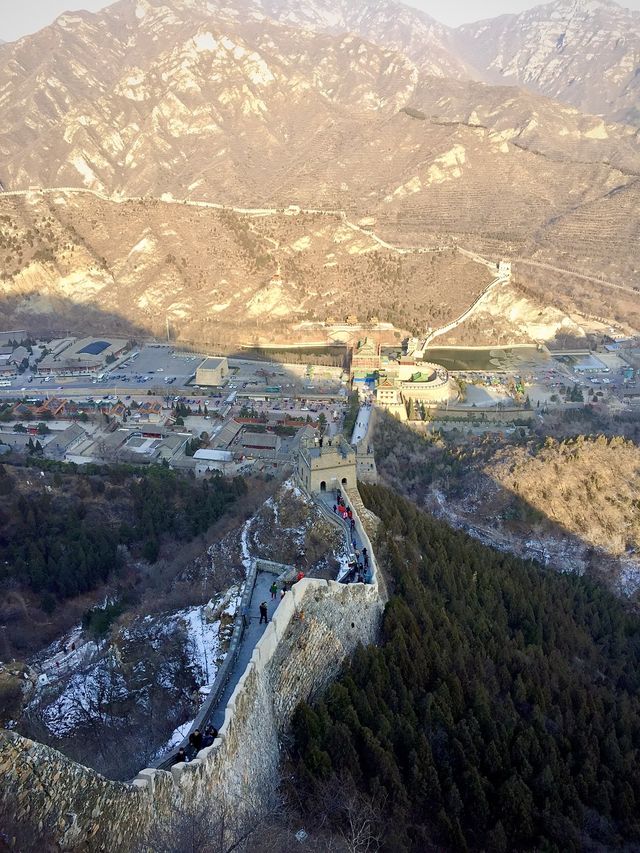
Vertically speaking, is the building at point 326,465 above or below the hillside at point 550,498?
A: above

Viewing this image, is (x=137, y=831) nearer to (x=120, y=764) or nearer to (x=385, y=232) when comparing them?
(x=120, y=764)

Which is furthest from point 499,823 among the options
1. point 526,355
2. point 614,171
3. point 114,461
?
point 614,171

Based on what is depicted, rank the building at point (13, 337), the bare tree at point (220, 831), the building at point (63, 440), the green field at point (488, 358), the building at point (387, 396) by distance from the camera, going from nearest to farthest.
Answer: the bare tree at point (220, 831), the building at point (63, 440), the building at point (387, 396), the green field at point (488, 358), the building at point (13, 337)

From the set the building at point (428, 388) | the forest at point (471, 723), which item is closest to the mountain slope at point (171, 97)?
the building at point (428, 388)

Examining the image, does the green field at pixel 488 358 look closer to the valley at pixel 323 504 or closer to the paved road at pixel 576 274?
the valley at pixel 323 504

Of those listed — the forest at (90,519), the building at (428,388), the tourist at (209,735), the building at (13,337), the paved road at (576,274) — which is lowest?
the paved road at (576,274)

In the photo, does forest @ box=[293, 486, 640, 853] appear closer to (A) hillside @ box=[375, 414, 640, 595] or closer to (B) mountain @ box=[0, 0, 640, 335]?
(A) hillside @ box=[375, 414, 640, 595]

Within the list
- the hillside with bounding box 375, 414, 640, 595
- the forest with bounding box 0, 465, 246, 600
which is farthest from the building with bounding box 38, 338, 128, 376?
the hillside with bounding box 375, 414, 640, 595

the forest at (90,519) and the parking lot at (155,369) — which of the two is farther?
the parking lot at (155,369)
